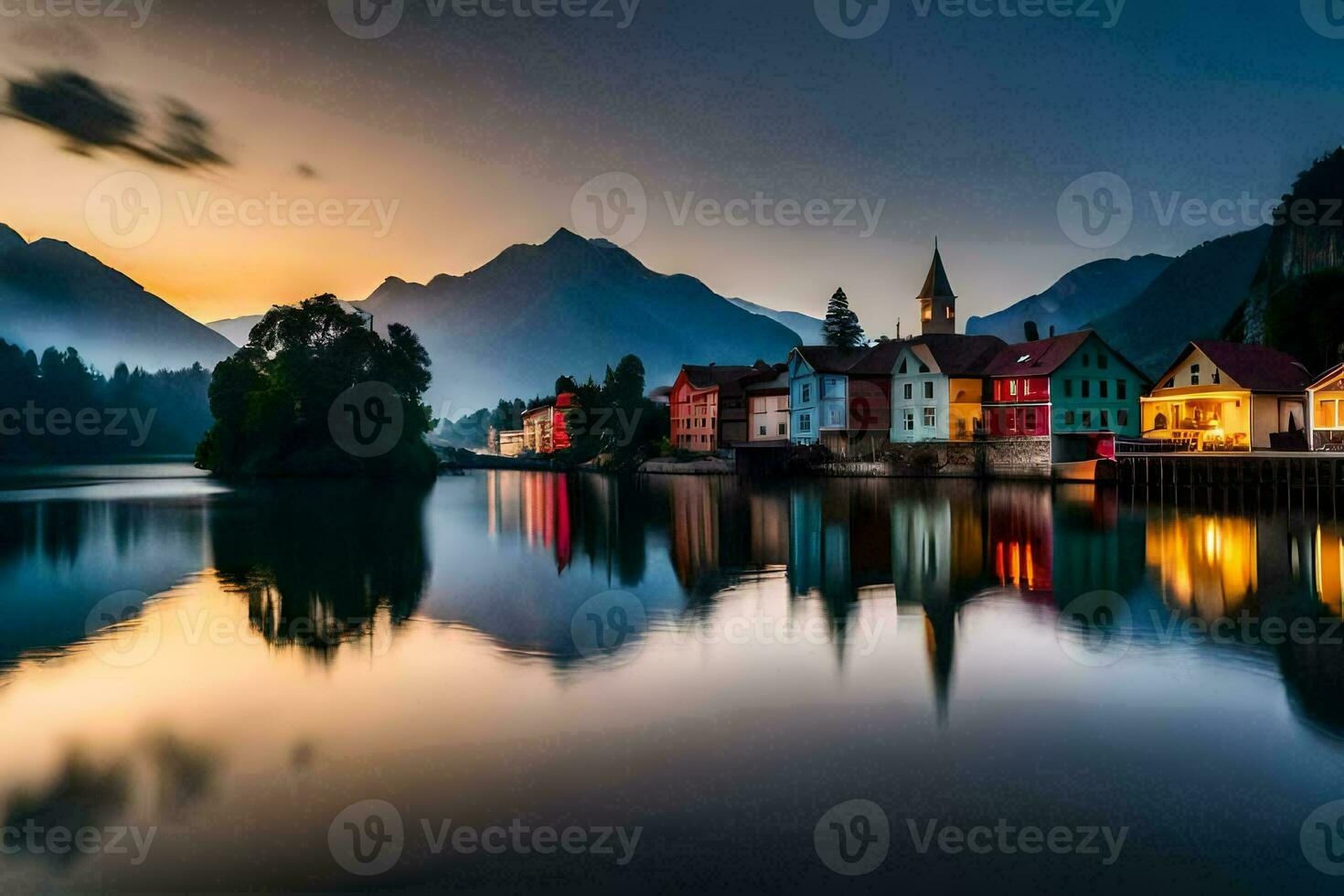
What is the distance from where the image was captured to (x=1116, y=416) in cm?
7250

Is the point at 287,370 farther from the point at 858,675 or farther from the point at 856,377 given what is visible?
the point at 858,675

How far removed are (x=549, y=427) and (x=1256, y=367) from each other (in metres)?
130

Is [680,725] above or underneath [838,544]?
underneath

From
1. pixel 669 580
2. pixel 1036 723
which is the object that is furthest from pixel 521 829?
pixel 669 580

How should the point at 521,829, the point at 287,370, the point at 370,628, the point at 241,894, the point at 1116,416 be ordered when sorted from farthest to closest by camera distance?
the point at 287,370, the point at 1116,416, the point at 370,628, the point at 521,829, the point at 241,894

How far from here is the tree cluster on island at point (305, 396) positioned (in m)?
97.8

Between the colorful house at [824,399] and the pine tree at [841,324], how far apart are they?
39.1 meters

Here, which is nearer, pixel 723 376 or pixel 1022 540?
pixel 1022 540

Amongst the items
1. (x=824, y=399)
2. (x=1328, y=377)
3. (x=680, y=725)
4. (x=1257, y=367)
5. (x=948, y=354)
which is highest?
(x=948, y=354)

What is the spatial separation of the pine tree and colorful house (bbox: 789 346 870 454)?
3910 cm

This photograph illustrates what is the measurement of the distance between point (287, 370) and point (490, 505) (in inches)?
2061

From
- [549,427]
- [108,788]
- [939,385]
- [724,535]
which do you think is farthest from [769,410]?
[108,788]

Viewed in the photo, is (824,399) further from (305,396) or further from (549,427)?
(549,427)

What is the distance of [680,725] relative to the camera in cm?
1134
